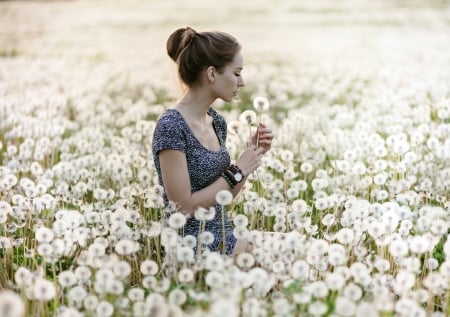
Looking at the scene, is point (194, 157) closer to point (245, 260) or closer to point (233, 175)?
point (233, 175)

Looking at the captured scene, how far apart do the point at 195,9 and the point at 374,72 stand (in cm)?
1620

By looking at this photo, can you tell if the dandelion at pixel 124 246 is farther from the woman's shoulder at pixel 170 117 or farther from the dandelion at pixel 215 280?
the woman's shoulder at pixel 170 117

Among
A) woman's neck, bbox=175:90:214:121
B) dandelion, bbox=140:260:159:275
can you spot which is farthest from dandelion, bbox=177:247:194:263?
woman's neck, bbox=175:90:214:121

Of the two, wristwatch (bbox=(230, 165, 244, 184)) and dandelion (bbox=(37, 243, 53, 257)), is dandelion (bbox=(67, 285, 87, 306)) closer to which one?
dandelion (bbox=(37, 243, 53, 257))

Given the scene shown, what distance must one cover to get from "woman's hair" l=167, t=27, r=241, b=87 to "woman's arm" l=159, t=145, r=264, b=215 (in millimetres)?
520

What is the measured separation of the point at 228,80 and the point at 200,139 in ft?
1.22

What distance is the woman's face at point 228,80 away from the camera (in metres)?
4.45

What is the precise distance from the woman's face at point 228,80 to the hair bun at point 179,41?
25 centimetres

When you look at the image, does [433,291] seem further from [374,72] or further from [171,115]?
[374,72]

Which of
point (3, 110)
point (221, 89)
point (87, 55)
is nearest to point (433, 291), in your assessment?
point (221, 89)

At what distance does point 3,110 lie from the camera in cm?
837

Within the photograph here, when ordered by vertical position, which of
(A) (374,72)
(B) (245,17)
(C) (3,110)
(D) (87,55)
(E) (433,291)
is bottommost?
(E) (433,291)

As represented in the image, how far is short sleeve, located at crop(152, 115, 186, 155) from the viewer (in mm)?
4277

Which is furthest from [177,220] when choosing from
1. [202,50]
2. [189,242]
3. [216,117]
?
[216,117]
